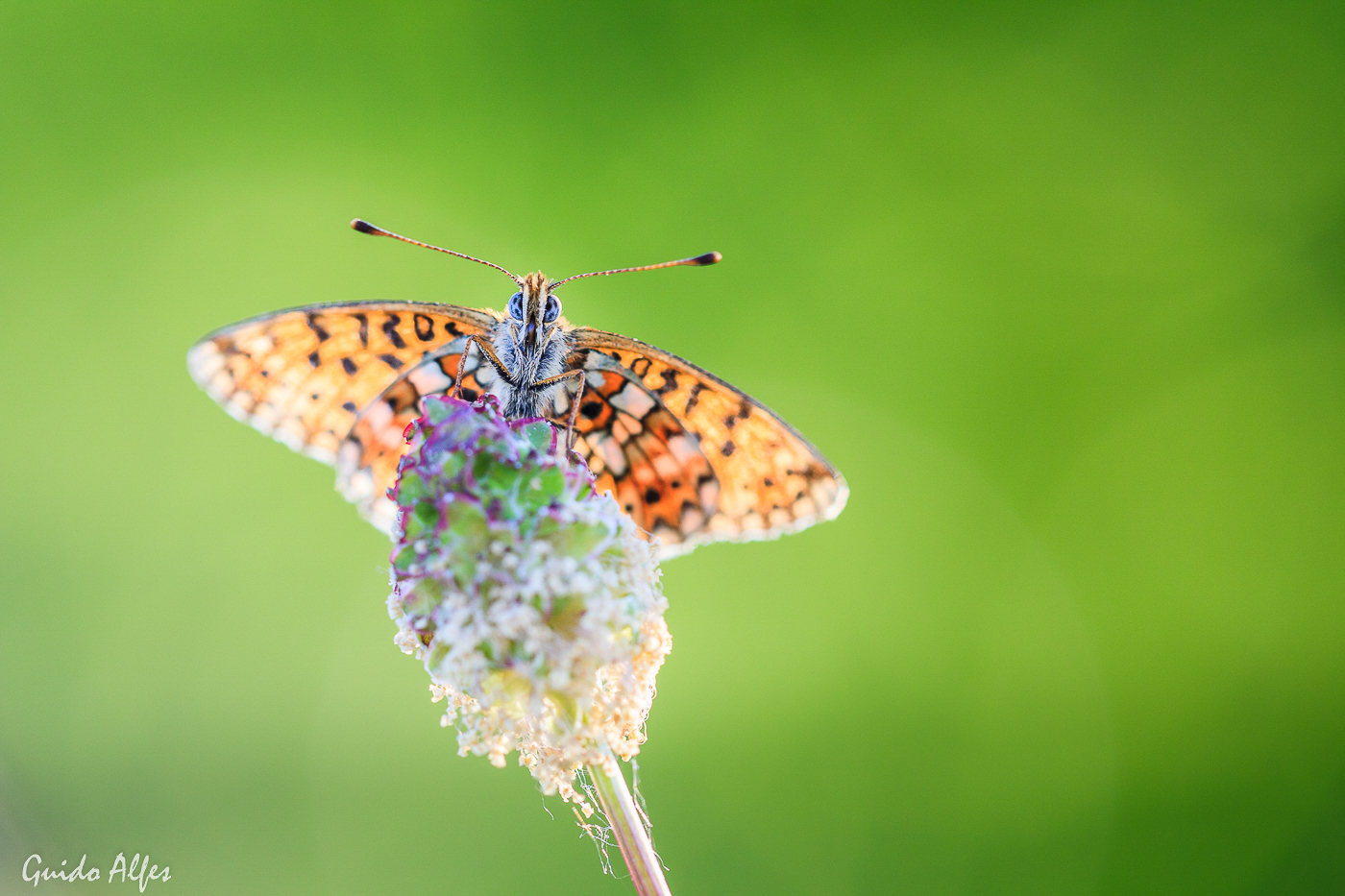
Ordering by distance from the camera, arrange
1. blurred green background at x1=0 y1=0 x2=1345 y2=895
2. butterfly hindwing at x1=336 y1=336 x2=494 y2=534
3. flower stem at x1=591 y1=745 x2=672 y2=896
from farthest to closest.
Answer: blurred green background at x1=0 y1=0 x2=1345 y2=895, butterfly hindwing at x1=336 y1=336 x2=494 y2=534, flower stem at x1=591 y1=745 x2=672 y2=896

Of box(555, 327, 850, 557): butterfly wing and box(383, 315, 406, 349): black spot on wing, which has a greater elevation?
box(383, 315, 406, 349): black spot on wing

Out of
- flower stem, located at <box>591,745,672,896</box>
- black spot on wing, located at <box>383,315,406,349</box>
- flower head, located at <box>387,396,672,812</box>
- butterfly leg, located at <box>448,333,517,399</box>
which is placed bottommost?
flower stem, located at <box>591,745,672,896</box>

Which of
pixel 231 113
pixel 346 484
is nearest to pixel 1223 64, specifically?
pixel 346 484

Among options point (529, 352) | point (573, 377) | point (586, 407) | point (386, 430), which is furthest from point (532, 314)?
point (386, 430)

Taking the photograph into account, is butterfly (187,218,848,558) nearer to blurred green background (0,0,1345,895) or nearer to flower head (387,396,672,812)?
flower head (387,396,672,812)

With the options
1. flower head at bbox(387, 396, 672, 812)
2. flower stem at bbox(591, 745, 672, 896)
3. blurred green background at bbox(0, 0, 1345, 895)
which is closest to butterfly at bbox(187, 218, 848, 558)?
flower head at bbox(387, 396, 672, 812)

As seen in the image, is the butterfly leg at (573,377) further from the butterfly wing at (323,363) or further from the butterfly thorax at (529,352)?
the butterfly wing at (323,363)

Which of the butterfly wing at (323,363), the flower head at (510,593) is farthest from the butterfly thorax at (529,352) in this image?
the flower head at (510,593)
